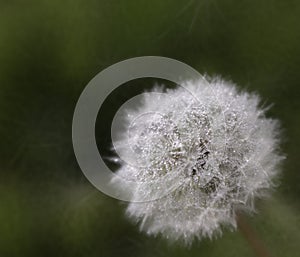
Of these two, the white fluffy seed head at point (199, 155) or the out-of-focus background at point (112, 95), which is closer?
the white fluffy seed head at point (199, 155)

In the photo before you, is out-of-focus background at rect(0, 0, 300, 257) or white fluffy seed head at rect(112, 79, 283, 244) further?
out-of-focus background at rect(0, 0, 300, 257)

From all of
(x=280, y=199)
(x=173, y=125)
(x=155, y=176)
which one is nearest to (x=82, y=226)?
(x=155, y=176)

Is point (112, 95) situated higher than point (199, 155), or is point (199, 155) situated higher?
point (112, 95)

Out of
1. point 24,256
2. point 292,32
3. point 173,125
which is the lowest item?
point 24,256

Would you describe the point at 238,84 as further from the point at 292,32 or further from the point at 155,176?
the point at 155,176
